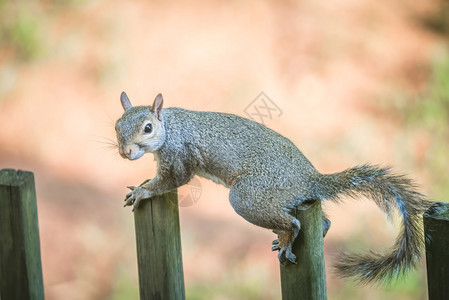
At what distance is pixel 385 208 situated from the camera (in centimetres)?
160

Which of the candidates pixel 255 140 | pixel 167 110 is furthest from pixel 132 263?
pixel 255 140

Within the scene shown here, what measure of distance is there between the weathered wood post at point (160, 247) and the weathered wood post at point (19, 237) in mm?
264

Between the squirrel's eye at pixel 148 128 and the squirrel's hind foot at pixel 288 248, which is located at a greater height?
the squirrel's eye at pixel 148 128

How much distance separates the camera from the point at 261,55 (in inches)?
177

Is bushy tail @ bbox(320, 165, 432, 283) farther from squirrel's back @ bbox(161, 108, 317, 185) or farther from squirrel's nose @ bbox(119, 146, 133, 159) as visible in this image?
squirrel's nose @ bbox(119, 146, 133, 159)

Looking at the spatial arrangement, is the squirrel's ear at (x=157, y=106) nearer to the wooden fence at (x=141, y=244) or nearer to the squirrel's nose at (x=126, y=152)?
the squirrel's nose at (x=126, y=152)

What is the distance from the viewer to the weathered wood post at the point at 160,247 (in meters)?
1.60

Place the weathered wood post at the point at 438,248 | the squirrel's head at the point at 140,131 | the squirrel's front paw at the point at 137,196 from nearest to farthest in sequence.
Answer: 1. the weathered wood post at the point at 438,248
2. the squirrel's front paw at the point at 137,196
3. the squirrel's head at the point at 140,131

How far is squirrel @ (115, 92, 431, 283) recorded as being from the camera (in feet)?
5.01

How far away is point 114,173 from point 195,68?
96 centimetres

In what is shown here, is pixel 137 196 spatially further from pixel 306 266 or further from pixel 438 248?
pixel 438 248

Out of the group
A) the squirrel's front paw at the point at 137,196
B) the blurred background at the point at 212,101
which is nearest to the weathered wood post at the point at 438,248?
the squirrel's front paw at the point at 137,196

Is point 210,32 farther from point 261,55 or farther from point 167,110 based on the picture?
point 167,110

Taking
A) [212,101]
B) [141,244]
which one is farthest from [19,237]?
[212,101]
